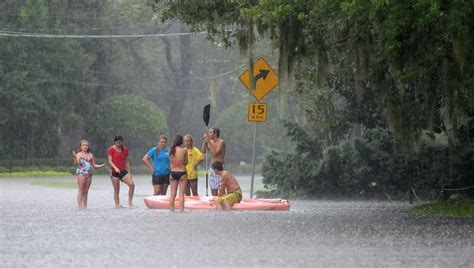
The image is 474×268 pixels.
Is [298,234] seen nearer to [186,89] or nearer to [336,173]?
[336,173]

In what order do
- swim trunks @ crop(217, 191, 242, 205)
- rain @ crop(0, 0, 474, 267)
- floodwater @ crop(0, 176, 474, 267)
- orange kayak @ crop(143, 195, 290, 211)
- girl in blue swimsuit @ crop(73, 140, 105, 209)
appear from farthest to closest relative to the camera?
girl in blue swimsuit @ crop(73, 140, 105, 209)
orange kayak @ crop(143, 195, 290, 211)
swim trunks @ crop(217, 191, 242, 205)
rain @ crop(0, 0, 474, 267)
floodwater @ crop(0, 176, 474, 267)

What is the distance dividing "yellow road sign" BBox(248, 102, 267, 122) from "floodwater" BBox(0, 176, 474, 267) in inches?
130

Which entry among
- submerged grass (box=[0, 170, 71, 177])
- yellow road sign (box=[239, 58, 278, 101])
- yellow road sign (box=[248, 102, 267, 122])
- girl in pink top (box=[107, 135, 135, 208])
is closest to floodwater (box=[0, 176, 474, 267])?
girl in pink top (box=[107, 135, 135, 208])

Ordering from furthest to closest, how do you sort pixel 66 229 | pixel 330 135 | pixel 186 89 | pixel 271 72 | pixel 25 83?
1. pixel 186 89
2. pixel 25 83
3. pixel 330 135
4. pixel 271 72
5. pixel 66 229

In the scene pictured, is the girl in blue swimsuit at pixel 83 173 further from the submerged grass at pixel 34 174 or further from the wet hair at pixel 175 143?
the submerged grass at pixel 34 174

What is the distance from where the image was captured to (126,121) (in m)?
77.5

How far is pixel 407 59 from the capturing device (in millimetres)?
21906

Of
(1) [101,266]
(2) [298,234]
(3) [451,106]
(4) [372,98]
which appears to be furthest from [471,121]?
(1) [101,266]

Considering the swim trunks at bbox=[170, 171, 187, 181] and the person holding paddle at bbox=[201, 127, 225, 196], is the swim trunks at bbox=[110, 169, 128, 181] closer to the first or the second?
the person holding paddle at bbox=[201, 127, 225, 196]

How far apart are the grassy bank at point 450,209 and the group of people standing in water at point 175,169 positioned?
4336 millimetres

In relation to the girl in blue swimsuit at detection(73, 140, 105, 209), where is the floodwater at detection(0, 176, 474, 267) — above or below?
below

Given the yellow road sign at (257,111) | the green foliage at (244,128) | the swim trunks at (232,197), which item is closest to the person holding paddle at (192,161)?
the yellow road sign at (257,111)

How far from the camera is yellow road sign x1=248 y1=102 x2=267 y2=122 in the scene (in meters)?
30.6

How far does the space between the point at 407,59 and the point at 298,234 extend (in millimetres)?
4503
